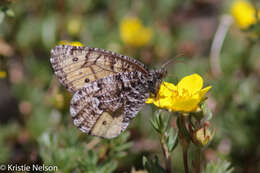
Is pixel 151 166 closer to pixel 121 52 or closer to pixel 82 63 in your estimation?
pixel 82 63

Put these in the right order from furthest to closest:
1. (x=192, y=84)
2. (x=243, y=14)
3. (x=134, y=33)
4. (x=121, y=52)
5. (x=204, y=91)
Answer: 1. (x=134, y=33)
2. (x=121, y=52)
3. (x=243, y=14)
4. (x=192, y=84)
5. (x=204, y=91)

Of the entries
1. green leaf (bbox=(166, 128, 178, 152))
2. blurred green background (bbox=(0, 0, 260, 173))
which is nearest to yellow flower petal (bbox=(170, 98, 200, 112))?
A: green leaf (bbox=(166, 128, 178, 152))

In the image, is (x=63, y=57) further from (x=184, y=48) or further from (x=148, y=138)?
(x=184, y=48)

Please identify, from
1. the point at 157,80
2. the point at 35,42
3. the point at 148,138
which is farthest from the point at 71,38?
the point at 157,80

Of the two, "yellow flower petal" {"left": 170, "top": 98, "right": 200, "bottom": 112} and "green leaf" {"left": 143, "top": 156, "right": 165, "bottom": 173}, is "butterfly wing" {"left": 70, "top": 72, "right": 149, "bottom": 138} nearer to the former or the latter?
"green leaf" {"left": 143, "top": 156, "right": 165, "bottom": 173}

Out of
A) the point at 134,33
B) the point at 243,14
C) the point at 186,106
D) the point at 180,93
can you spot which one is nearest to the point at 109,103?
the point at 180,93

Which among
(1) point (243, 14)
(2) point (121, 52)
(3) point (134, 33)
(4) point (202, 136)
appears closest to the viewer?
(4) point (202, 136)
